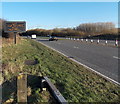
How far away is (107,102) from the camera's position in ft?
13.4

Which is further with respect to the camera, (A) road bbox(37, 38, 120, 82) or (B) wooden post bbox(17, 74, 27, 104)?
(A) road bbox(37, 38, 120, 82)

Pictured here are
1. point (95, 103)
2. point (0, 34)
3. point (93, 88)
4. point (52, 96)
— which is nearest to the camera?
point (95, 103)

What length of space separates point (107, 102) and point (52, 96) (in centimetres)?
133

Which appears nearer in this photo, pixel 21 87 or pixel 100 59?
pixel 21 87

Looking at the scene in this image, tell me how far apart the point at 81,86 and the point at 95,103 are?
3.91 ft

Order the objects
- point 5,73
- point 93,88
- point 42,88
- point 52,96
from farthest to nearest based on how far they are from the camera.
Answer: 1. point 5,73
2. point 93,88
3. point 42,88
4. point 52,96

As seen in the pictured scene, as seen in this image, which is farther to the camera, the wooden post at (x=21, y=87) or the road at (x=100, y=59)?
the road at (x=100, y=59)

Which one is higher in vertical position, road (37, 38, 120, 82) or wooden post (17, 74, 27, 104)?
wooden post (17, 74, 27, 104)

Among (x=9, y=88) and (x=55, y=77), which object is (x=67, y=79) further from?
(x=9, y=88)

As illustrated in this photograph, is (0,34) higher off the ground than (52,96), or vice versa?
(0,34)

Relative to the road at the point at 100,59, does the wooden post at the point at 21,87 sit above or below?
above

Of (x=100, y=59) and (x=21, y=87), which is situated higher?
(x=21, y=87)

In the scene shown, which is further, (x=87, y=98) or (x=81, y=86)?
(x=81, y=86)

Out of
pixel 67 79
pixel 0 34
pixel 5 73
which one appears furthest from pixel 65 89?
pixel 0 34
